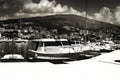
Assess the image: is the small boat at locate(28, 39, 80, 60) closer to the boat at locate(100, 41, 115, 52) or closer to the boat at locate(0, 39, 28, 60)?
the boat at locate(0, 39, 28, 60)

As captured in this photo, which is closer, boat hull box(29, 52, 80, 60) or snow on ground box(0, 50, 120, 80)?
snow on ground box(0, 50, 120, 80)

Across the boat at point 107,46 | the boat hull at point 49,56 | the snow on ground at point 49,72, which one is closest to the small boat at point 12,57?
the snow on ground at point 49,72

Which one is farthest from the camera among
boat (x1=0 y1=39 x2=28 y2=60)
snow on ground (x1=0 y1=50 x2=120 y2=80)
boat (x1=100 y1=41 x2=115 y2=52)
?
boat (x1=100 y1=41 x2=115 y2=52)

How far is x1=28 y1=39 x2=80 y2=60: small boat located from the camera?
362 centimetres

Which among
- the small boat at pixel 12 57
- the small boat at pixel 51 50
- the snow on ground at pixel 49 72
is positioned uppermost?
the small boat at pixel 51 50

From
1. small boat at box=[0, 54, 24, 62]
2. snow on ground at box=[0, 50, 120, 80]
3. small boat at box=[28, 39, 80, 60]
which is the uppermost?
small boat at box=[28, 39, 80, 60]

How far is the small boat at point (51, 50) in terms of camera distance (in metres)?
3.62

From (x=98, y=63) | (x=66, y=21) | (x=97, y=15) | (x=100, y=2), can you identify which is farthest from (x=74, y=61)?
(x=100, y=2)

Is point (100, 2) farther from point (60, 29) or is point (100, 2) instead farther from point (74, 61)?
point (74, 61)

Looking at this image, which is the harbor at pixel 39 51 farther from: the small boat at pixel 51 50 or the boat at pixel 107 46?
the boat at pixel 107 46

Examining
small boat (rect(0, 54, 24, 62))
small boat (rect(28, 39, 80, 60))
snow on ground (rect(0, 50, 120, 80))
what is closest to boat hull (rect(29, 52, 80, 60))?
small boat (rect(28, 39, 80, 60))

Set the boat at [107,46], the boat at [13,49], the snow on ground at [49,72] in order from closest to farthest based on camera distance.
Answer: the snow on ground at [49,72] < the boat at [13,49] < the boat at [107,46]

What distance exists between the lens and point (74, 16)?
152 inches

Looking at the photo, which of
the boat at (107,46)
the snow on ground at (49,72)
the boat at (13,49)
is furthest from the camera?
the boat at (107,46)
